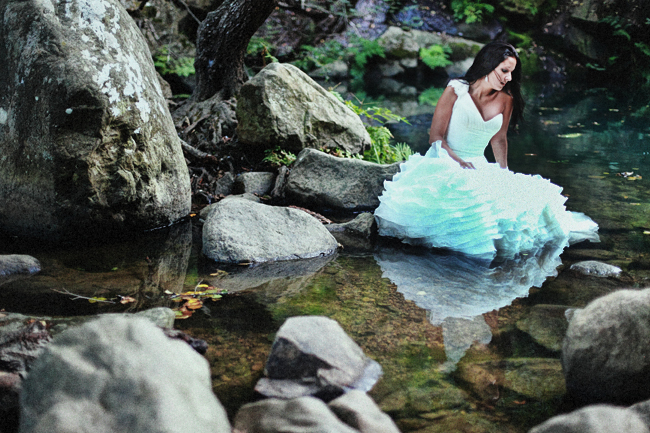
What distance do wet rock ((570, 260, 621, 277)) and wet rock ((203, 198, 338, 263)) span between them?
198 cm

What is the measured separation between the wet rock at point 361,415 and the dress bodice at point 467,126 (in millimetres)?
3533

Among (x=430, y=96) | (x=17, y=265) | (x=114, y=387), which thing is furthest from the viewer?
(x=430, y=96)

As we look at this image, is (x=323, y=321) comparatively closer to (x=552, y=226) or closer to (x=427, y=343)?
(x=427, y=343)

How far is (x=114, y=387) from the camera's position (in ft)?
5.79

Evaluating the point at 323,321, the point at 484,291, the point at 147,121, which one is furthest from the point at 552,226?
the point at 147,121

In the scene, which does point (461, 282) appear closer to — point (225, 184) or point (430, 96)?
point (225, 184)

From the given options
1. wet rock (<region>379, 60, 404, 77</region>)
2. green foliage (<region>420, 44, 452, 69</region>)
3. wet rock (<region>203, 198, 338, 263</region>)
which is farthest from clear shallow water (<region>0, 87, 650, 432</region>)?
wet rock (<region>379, 60, 404, 77</region>)

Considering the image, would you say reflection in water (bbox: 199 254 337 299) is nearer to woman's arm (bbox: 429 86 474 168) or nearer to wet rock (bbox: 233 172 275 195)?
woman's arm (bbox: 429 86 474 168)

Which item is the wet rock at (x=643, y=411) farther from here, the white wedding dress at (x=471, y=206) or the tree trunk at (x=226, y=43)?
the tree trunk at (x=226, y=43)

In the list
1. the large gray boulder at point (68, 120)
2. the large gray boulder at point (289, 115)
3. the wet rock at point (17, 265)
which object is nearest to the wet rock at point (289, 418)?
the wet rock at point (17, 265)

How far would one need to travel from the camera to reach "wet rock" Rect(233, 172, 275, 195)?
19.8ft

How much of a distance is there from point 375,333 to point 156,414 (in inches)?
63.2

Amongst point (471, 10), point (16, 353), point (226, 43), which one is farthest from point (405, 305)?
point (471, 10)

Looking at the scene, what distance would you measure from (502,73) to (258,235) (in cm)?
264
